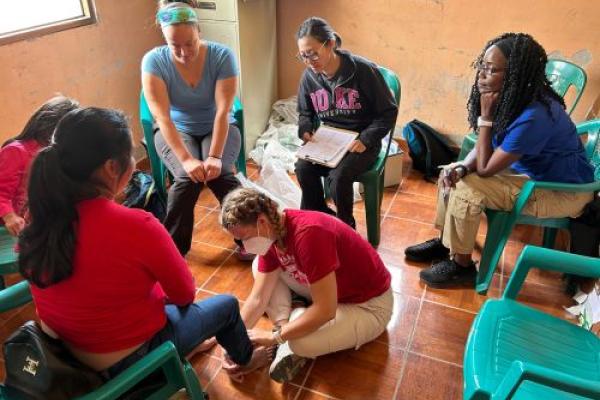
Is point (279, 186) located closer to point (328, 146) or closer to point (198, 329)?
point (328, 146)

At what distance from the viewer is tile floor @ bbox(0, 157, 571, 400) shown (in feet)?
5.20

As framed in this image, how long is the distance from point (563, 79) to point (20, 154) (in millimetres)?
2671

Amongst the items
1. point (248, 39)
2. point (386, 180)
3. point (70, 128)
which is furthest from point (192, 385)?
point (248, 39)

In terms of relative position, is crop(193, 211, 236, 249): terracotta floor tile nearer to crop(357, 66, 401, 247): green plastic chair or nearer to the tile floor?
the tile floor

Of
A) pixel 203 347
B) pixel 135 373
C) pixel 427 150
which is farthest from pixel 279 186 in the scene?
pixel 135 373

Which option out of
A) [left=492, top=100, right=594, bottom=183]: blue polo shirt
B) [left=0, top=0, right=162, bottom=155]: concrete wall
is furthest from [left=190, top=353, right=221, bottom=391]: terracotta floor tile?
[left=0, top=0, right=162, bottom=155]: concrete wall

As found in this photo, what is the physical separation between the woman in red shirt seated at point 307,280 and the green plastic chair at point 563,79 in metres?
1.10

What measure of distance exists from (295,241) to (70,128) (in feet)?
2.25

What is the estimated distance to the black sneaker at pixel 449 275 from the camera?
2018 millimetres

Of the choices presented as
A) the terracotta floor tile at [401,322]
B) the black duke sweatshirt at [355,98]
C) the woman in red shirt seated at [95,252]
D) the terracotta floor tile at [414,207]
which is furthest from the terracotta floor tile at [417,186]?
the woman in red shirt seated at [95,252]

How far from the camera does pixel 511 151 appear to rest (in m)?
1.73

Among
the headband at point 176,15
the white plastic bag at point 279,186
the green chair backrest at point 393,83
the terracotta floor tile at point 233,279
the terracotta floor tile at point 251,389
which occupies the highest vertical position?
the headband at point 176,15

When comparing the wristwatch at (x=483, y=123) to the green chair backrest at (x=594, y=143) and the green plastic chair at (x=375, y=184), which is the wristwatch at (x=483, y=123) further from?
the green chair backrest at (x=594, y=143)

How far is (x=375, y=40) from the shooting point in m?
3.13
